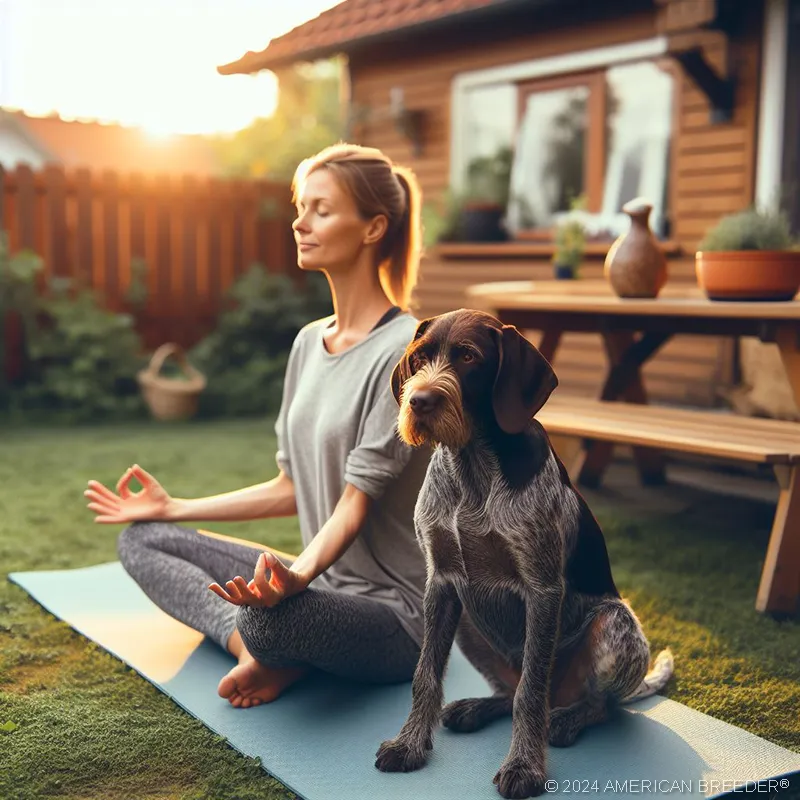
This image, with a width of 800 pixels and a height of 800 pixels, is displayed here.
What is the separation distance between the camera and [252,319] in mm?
9969

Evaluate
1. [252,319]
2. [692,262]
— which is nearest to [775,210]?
[692,262]

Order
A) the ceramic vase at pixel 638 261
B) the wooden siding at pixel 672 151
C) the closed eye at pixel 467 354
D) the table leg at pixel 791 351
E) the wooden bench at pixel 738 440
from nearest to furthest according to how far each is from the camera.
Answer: the closed eye at pixel 467 354, the wooden bench at pixel 738 440, the table leg at pixel 791 351, the ceramic vase at pixel 638 261, the wooden siding at pixel 672 151

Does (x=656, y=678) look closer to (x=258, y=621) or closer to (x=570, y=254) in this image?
(x=258, y=621)

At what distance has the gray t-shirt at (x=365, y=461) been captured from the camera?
9.34 feet

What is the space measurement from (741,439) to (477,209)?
530cm

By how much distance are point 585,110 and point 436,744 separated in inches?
269

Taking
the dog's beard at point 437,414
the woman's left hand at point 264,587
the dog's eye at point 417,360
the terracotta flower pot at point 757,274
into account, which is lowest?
the woman's left hand at point 264,587

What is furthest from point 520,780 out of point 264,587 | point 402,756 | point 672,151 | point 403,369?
point 672,151

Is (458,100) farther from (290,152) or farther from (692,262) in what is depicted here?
(290,152)

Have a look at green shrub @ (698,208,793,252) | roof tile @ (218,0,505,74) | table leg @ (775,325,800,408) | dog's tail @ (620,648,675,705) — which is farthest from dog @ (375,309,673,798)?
roof tile @ (218,0,505,74)

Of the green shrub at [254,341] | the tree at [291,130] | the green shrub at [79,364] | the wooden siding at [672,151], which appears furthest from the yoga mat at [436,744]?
the tree at [291,130]

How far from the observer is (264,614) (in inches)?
105

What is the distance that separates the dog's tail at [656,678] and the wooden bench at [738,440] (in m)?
0.87

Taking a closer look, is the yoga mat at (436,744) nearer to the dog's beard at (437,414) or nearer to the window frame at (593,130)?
the dog's beard at (437,414)
